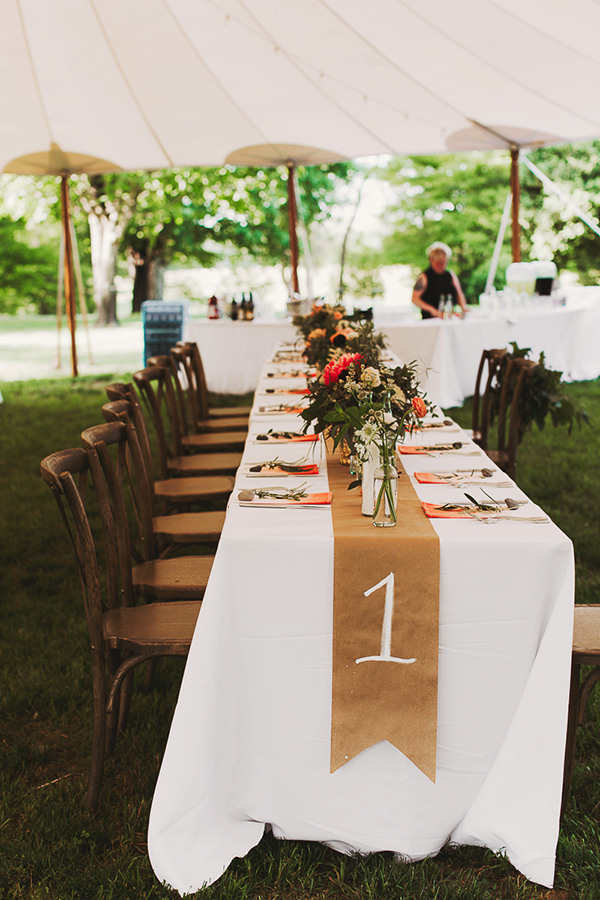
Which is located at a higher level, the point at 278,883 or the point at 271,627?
the point at 271,627

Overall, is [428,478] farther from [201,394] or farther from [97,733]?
[201,394]

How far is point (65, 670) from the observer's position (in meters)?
2.81

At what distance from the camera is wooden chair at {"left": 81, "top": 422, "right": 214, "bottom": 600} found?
2219 mm

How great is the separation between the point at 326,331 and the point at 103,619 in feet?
8.05

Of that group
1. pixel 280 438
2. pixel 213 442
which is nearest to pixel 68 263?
pixel 213 442

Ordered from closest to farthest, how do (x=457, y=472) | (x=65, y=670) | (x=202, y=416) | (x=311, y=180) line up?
(x=457, y=472)
(x=65, y=670)
(x=202, y=416)
(x=311, y=180)

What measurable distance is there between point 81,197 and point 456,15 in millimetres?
10784

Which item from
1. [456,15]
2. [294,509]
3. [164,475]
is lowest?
[164,475]

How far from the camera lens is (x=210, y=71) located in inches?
270

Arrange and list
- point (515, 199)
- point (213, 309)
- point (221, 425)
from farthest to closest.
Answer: point (515, 199) → point (213, 309) → point (221, 425)

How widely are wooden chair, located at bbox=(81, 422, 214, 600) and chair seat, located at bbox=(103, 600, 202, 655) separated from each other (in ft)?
0.38

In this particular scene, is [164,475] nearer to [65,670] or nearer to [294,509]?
[65,670]

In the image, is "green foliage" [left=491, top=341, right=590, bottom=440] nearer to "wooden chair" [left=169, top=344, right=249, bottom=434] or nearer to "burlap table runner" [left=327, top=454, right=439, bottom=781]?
"wooden chair" [left=169, top=344, right=249, bottom=434]

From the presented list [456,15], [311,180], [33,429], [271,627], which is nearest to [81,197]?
[311,180]
